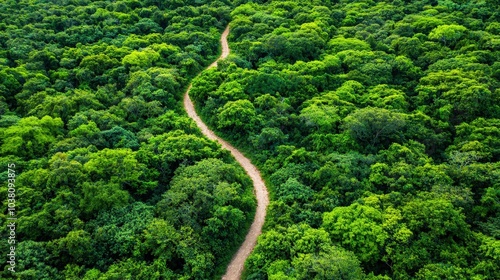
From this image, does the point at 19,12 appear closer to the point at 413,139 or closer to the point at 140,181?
the point at 140,181

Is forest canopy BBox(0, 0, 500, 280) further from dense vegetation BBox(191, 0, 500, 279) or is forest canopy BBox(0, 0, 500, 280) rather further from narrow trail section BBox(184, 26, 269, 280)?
narrow trail section BBox(184, 26, 269, 280)

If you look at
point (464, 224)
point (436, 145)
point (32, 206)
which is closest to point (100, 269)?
point (32, 206)

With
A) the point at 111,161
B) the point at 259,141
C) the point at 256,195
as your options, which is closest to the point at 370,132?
the point at 259,141

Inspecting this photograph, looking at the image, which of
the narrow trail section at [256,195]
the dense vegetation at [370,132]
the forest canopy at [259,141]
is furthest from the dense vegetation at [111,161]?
the dense vegetation at [370,132]

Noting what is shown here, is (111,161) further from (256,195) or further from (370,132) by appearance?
(370,132)

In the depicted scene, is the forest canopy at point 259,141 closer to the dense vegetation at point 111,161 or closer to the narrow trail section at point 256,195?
the dense vegetation at point 111,161
